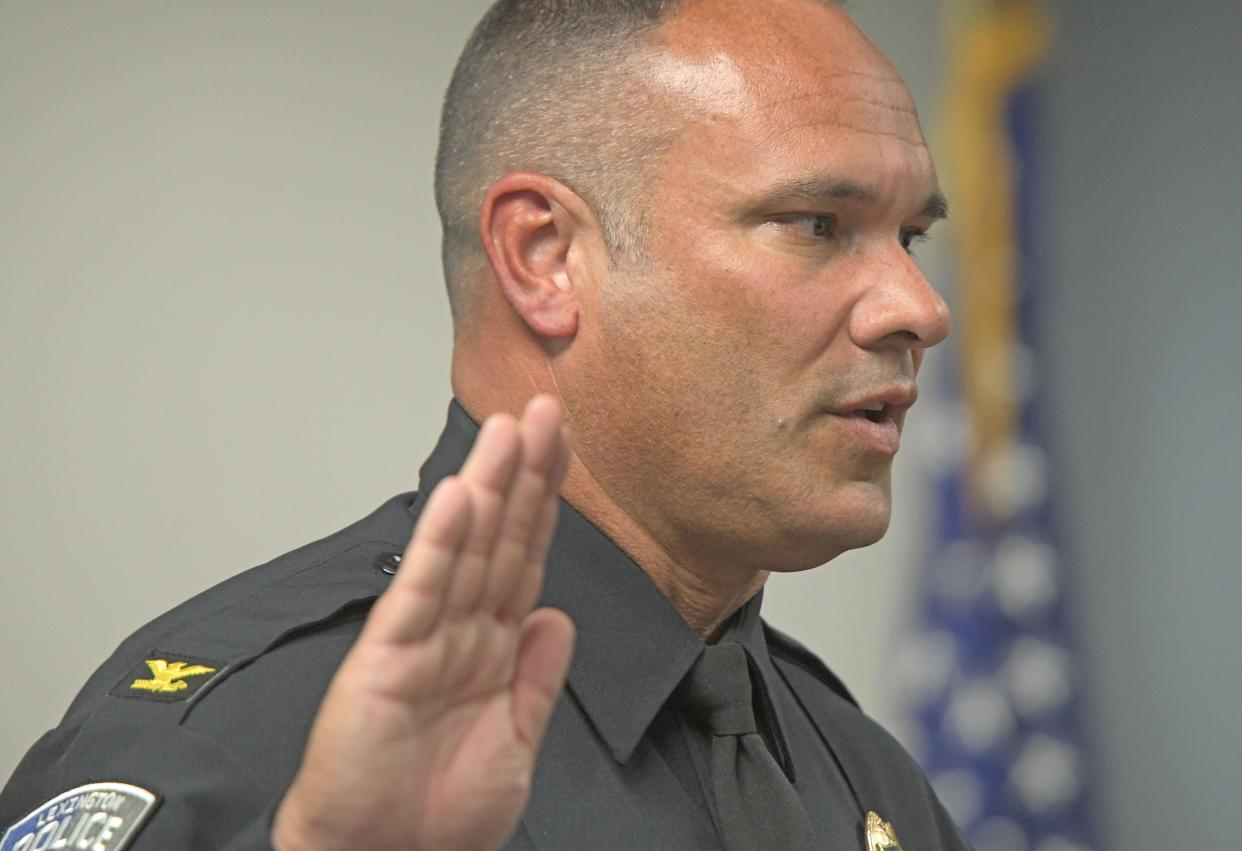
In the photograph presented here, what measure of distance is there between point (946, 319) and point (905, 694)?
2006 millimetres

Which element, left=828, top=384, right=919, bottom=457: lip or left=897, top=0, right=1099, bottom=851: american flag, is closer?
left=828, top=384, right=919, bottom=457: lip

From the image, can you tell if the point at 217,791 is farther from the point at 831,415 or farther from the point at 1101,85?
the point at 1101,85

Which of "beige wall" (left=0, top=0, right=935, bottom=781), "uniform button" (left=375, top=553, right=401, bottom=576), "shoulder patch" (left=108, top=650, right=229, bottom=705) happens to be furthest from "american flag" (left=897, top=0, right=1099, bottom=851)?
"shoulder patch" (left=108, top=650, right=229, bottom=705)

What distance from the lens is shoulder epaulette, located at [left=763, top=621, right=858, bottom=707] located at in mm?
1652

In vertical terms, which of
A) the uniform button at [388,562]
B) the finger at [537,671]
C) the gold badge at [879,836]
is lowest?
the gold badge at [879,836]

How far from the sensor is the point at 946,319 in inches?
51.0

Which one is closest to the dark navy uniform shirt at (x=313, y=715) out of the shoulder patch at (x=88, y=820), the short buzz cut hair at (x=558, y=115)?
the shoulder patch at (x=88, y=820)

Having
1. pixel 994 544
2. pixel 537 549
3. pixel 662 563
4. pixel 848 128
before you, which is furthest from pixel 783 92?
pixel 994 544

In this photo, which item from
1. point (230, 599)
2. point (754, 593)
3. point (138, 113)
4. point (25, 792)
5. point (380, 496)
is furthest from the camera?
point (380, 496)

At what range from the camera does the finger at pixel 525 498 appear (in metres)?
0.78

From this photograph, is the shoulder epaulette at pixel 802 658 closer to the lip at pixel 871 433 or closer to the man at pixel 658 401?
the man at pixel 658 401

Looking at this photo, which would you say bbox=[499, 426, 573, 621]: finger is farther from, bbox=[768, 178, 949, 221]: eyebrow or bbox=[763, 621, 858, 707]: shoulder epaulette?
bbox=[763, 621, 858, 707]: shoulder epaulette

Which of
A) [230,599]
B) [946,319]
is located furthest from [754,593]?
[230,599]

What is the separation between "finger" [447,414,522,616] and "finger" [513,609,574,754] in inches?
3.0
